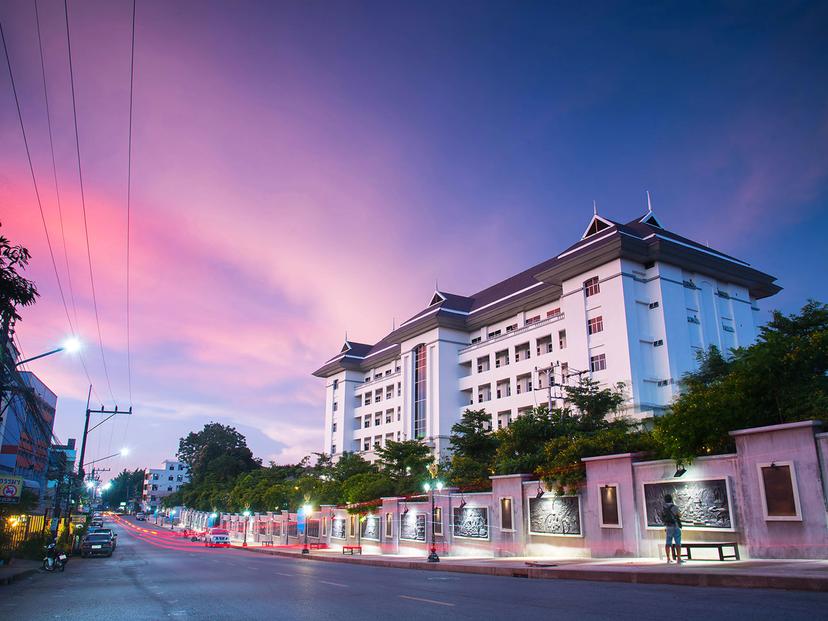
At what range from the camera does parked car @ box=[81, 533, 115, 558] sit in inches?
1435

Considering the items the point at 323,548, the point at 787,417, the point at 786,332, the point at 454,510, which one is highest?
the point at 786,332

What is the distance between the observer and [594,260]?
4344 centimetres

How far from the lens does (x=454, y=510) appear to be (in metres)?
28.2

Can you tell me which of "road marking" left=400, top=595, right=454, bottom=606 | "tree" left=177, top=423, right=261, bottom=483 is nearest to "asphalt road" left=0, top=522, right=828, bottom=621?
"road marking" left=400, top=595, right=454, bottom=606

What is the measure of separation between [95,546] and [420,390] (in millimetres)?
31340

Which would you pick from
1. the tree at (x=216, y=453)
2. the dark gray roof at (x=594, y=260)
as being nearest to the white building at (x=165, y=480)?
the tree at (x=216, y=453)

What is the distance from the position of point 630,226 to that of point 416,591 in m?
38.0

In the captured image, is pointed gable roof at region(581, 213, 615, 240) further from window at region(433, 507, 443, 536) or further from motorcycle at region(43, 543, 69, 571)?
motorcycle at region(43, 543, 69, 571)

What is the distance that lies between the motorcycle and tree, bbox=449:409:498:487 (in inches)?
718

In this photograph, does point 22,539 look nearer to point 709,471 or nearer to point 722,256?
point 709,471

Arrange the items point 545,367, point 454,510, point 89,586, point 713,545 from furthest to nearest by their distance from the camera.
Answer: point 545,367
point 454,510
point 89,586
point 713,545

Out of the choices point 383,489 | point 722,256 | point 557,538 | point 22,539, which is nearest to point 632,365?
point 722,256

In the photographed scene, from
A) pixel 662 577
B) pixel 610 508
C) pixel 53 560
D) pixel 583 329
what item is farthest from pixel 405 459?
pixel 662 577

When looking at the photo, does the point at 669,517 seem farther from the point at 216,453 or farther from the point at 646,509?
the point at 216,453
